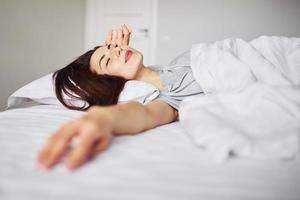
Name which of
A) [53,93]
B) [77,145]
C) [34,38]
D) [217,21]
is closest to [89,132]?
[77,145]

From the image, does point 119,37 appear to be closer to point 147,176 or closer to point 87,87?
point 87,87

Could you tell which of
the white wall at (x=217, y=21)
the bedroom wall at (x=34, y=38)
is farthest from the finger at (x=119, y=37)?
the white wall at (x=217, y=21)

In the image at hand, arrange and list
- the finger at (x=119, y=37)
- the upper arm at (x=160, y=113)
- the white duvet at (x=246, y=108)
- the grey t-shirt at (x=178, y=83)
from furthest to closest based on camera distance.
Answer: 1. the finger at (x=119, y=37)
2. the grey t-shirt at (x=178, y=83)
3. the upper arm at (x=160, y=113)
4. the white duvet at (x=246, y=108)

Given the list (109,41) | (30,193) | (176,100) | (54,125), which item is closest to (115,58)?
(109,41)

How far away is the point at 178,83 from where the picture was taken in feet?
3.52

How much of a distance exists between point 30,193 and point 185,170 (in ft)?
0.83

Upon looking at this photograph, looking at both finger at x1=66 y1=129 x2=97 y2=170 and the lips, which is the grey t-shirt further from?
finger at x1=66 y1=129 x2=97 y2=170

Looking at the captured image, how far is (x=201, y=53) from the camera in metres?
1.07

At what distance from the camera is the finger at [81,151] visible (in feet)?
1.57

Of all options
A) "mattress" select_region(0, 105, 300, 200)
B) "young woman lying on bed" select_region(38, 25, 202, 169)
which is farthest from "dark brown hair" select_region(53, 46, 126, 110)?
"mattress" select_region(0, 105, 300, 200)

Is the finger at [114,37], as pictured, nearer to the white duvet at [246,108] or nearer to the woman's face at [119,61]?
the woman's face at [119,61]

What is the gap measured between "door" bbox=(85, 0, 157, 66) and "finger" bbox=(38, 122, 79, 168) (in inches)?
85.3

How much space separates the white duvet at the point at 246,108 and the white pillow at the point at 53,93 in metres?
0.20

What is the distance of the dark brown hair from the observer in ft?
3.48
